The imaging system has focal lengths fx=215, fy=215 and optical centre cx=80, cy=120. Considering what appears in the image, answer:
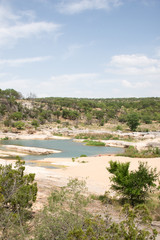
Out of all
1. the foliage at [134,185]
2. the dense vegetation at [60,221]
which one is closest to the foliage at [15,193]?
the dense vegetation at [60,221]

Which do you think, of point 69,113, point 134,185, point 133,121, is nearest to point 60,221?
point 134,185

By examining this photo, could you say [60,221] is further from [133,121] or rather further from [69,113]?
[69,113]

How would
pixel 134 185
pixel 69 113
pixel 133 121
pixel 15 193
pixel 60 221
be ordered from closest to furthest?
1. pixel 60 221
2. pixel 15 193
3. pixel 134 185
4. pixel 133 121
5. pixel 69 113

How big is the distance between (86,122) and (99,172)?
5979 cm

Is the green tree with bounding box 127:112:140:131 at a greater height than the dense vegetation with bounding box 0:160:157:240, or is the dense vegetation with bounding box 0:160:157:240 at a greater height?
the green tree with bounding box 127:112:140:131

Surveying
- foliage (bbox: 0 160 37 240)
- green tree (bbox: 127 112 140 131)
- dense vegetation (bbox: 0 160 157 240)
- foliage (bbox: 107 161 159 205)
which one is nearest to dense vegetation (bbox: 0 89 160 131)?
green tree (bbox: 127 112 140 131)

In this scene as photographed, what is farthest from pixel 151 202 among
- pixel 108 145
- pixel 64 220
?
pixel 108 145

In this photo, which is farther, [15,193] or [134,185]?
[134,185]

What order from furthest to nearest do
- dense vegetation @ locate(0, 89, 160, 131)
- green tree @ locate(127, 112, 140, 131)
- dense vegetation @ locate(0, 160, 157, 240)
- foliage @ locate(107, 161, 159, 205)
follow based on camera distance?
dense vegetation @ locate(0, 89, 160, 131) → green tree @ locate(127, 112, 140, 131) → foliage @ locate(107, 161, 159, 205) → dense vegetation @ locate(0, 160, 157, 240)

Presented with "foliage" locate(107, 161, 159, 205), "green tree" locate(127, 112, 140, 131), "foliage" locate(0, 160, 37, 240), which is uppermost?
"green tree" locate(127, 112, 140, 131)

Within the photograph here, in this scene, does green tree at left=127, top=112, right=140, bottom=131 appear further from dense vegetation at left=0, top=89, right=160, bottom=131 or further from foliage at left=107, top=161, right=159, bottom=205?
foliage at left=107, top=161, right=159, bottom=205

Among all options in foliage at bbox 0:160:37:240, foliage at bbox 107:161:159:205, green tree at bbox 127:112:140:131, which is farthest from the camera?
green tree at bbox 127:112:140:131

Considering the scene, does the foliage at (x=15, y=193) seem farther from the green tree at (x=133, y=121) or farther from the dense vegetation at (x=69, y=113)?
the green tree at (x=133, y=121)

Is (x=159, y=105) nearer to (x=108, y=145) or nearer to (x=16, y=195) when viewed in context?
(x=108, y=145)
